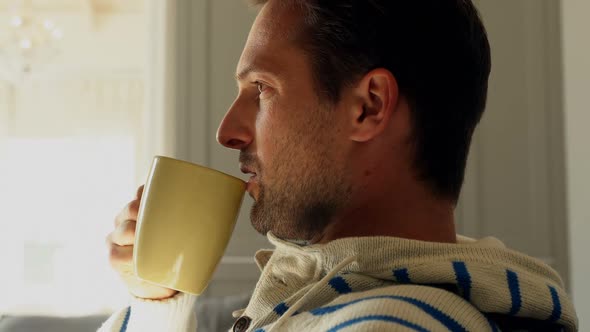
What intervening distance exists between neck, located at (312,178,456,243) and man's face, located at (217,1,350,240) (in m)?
0.02

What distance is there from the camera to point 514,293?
0.74 m

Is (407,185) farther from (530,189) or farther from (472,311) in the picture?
(530,189)

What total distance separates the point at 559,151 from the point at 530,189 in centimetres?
16

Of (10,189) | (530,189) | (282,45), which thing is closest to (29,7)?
(10,189)

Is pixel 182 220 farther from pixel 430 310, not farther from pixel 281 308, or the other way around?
pixel 430 310

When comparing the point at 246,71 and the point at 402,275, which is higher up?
the point at 246,71

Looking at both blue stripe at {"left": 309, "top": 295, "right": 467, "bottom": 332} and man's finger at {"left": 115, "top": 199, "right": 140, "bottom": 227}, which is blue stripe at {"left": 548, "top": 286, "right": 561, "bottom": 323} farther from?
man's finger at {"left": 115, "top": 199, "right": 140, "bottom": 227}

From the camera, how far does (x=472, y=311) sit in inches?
29.0

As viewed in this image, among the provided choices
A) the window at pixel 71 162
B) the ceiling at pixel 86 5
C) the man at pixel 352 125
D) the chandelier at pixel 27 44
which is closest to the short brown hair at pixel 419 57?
the man at pixel 352 125

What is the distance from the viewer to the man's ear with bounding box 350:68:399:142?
0.88 meters

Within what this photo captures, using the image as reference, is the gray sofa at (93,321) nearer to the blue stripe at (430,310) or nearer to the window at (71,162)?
the blue stripe at (430,310)

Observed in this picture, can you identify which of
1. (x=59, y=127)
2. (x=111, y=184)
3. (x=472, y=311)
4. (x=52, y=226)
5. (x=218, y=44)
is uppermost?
(x=218, y=44)

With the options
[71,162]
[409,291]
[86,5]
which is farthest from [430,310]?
[71,162]

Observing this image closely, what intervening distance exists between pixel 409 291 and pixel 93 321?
3.49 ft
